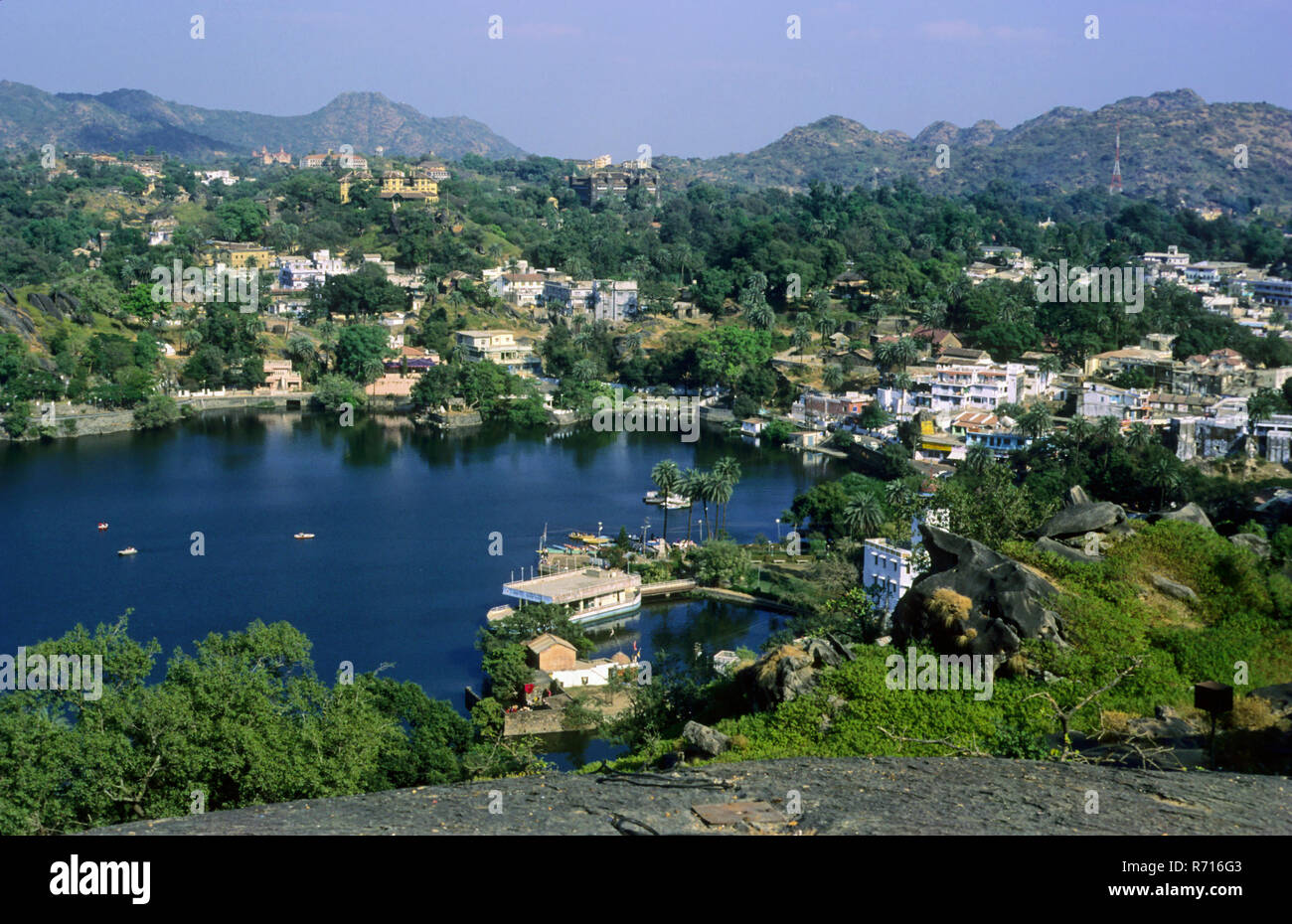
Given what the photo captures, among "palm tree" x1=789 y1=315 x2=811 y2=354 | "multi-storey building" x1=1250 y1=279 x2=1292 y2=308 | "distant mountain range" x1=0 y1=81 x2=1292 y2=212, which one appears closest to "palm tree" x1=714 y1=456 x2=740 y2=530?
"palm tree" x1=789 y1=315 x2=811 y2=354

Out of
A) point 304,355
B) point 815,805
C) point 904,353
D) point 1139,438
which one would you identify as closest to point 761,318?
point 904,353

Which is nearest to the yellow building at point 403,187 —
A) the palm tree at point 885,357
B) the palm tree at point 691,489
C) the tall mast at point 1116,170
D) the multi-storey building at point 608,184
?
the multi-storey building at point 608,184

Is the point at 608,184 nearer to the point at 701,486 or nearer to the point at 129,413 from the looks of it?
the point at 129,413

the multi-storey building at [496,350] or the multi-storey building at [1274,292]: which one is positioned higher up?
the multi-storey building at [1274,292]

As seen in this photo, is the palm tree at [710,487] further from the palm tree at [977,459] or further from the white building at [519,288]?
the white building at [519,288]
